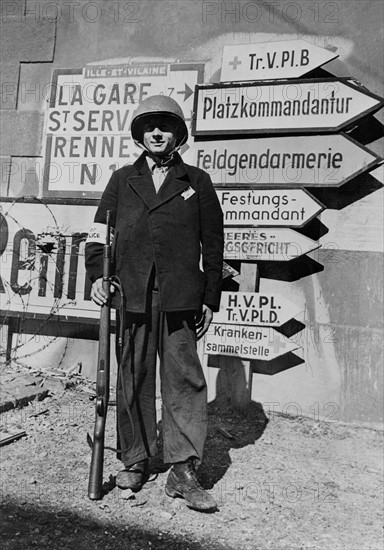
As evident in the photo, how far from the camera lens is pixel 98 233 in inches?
133

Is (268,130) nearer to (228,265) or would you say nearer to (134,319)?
(228,265)

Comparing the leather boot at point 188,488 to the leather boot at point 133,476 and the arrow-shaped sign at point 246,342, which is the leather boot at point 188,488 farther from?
the arrow-shaped sign at point 246,342

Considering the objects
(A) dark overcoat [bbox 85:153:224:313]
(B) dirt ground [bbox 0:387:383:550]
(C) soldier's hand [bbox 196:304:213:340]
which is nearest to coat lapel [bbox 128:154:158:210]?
(A) dark overcoat [bbox 85:153:224:313]

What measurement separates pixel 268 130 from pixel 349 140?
25.7 inches

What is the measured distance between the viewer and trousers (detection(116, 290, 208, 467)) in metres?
3.28

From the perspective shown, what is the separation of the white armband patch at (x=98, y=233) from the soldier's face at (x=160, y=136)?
54 cm

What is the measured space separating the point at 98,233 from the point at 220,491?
5.62ft

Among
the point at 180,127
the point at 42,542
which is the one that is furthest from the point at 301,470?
the point at 180,127

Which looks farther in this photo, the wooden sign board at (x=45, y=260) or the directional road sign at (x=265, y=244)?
the wooden sign board at (x=45, y=260)

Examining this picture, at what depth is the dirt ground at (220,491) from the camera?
285 centimetres

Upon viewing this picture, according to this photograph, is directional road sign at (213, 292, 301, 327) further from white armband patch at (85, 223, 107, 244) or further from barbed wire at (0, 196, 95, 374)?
white armband patch at (85, 223, 107, 244)

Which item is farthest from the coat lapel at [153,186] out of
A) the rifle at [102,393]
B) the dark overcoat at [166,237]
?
the rifle at [102,393]

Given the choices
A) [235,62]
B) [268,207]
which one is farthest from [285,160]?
[235,62]

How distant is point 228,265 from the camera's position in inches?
186
